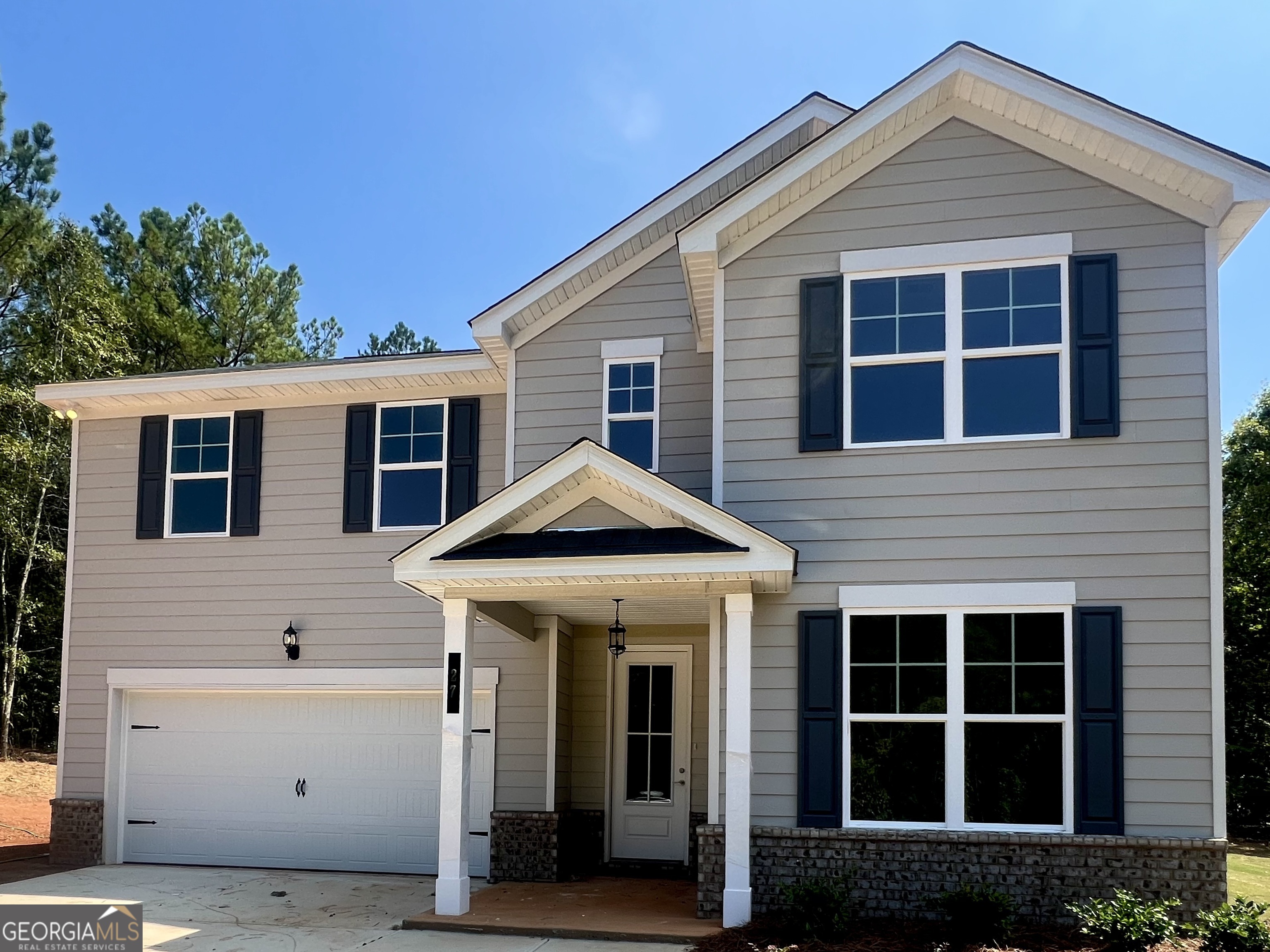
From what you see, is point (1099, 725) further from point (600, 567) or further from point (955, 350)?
point (600, 567)

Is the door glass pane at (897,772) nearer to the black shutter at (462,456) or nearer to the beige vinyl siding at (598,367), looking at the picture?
the beige vinyl siding at (598,367)

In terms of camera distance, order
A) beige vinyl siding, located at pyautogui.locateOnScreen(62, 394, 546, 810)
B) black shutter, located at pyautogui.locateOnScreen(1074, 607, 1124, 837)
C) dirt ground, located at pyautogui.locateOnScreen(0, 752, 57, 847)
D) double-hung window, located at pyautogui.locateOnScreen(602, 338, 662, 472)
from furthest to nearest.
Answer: dirt ground, located at pyautogui.locateOnScreen(0, 752, 57, 847) → beige vinyl siding, located at pyautogui.locateOnScreen(62, 394, 546, 810) → double-hung window, located at pyautogui.locateOnScreen(602, 338, 662, 472) → black shutter, located at pyautogui.locateOnScreen(1074, 607, 1124, 837)

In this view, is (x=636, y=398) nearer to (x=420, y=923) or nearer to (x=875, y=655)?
(x=875, y=655)

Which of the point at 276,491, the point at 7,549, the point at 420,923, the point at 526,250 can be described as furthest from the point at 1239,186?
the point at 526,250

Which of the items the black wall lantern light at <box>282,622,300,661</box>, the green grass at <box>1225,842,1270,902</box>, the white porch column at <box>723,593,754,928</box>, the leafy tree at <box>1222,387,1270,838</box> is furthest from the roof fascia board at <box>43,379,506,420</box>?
the leafy tree at <box>1222,387,1270,838</box>

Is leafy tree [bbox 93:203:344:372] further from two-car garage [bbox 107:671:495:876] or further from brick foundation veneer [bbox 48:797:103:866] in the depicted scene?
brick foundation veneer [bbox 48:797:103:866]

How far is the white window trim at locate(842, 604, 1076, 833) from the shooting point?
827cm

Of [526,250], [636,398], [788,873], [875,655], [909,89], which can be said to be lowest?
[788,873]

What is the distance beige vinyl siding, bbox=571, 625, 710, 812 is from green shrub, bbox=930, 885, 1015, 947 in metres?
4.27

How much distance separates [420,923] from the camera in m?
8.88

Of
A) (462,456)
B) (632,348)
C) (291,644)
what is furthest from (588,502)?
(291,644)

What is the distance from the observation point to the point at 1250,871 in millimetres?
13188

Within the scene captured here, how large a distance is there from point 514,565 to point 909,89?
4.76m

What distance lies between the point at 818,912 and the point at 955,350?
4228 millimetres
